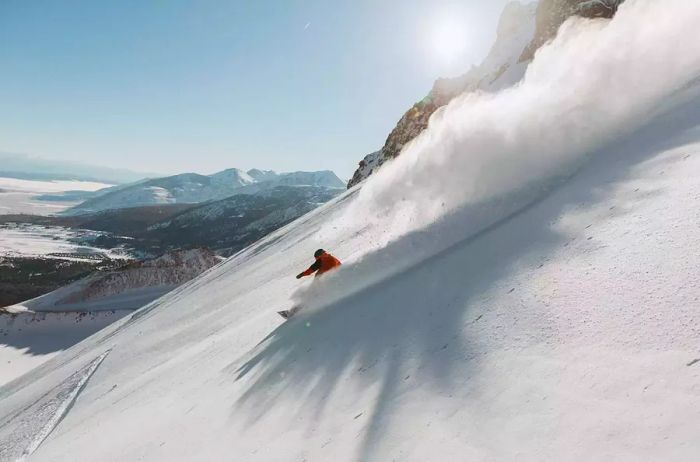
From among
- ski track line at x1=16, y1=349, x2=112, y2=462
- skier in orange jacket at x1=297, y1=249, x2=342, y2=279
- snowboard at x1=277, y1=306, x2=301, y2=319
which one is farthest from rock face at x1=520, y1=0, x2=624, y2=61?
ski track line at x1=16, y1=349, x2=112, y2=462

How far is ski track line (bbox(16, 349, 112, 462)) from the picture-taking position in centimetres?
1105

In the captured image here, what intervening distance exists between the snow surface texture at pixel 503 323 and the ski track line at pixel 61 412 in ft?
0.90

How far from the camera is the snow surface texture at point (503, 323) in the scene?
3645mm

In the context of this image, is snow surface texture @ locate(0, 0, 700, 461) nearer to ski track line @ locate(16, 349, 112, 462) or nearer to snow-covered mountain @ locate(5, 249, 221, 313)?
ski track line @ locate(16, 349, 112, 462)

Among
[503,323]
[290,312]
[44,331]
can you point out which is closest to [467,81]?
[44,331]

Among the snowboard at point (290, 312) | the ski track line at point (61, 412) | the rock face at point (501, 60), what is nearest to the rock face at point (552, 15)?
the rock face at point (501, 60)

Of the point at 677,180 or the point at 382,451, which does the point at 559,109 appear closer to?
the point at 677,180

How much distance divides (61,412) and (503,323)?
1425cm

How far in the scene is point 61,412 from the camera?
43.3 feet

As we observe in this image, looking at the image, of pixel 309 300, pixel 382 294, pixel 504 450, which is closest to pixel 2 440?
pixel 309 300

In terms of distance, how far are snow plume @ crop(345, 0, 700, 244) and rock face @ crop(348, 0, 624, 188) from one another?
32.2m

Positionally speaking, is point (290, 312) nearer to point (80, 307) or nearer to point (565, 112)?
point (565, 112)

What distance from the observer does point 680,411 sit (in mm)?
2980

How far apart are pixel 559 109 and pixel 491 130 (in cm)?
163
